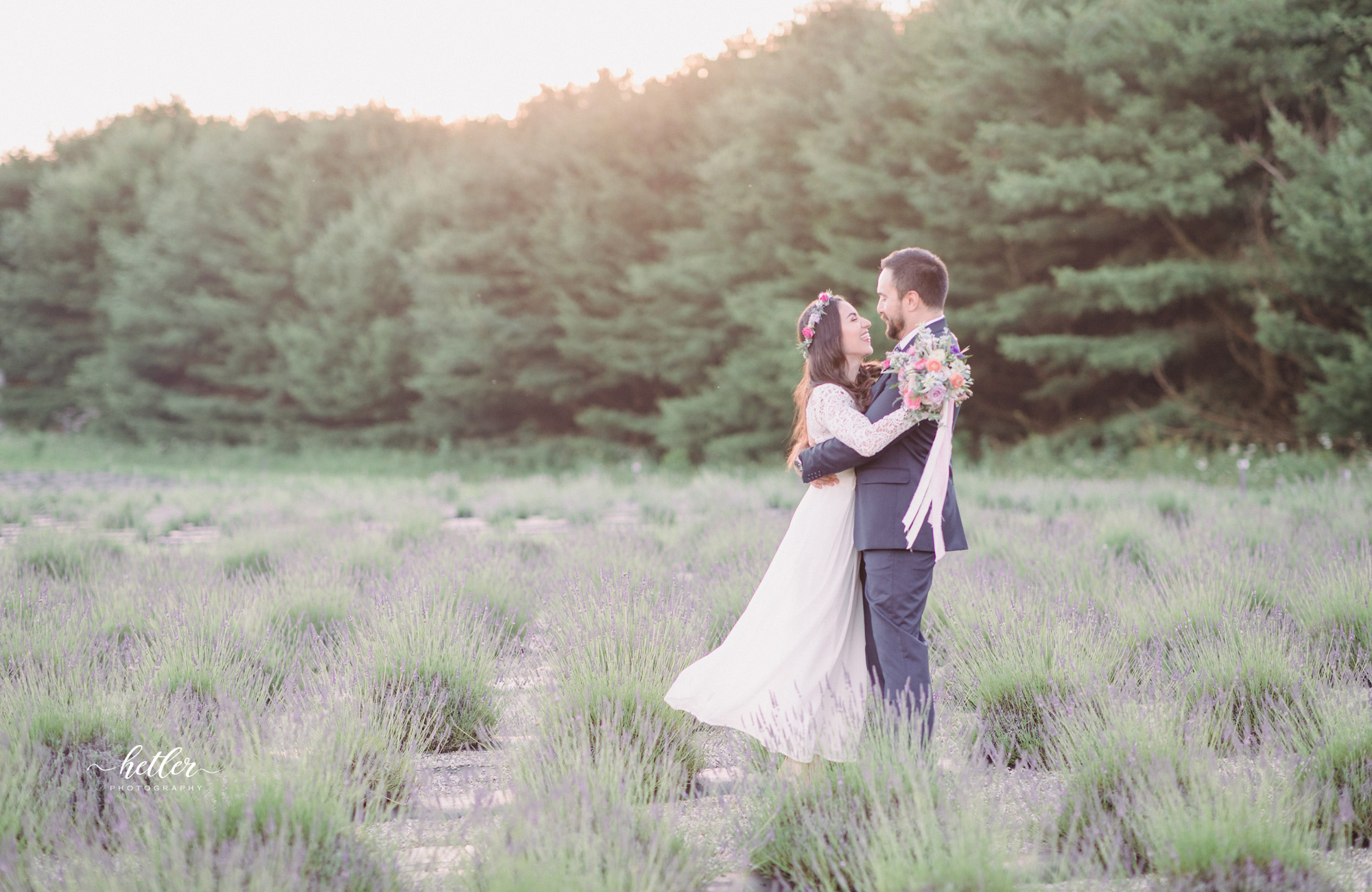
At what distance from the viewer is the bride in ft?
11.0

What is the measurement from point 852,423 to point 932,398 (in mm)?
314

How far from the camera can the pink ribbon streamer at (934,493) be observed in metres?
3.21

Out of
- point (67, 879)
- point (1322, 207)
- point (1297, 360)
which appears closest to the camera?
point (67, 879)

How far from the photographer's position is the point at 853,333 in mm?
3551

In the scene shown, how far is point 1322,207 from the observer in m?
12.4

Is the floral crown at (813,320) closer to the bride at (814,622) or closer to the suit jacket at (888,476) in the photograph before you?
the bride at (814,622)

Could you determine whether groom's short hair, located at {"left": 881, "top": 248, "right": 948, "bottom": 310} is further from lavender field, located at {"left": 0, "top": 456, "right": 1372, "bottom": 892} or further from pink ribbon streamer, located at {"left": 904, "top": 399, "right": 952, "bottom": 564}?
lavender field, located at {"left": 0, "top": 456, "right": 1372, "bottom": 892}

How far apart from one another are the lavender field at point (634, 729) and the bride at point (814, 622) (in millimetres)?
200

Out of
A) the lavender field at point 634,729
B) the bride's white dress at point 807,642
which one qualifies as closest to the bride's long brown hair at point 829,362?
the bride's white dress at point 807,642

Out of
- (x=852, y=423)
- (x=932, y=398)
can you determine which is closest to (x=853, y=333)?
(x=852, y=423)

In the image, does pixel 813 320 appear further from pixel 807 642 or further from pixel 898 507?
pixel 807 642

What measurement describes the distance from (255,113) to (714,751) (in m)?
38.1

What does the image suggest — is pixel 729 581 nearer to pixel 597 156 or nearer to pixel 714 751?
pixel 714 751

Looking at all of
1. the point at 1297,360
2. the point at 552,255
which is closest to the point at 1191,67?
the point at 1297,360
